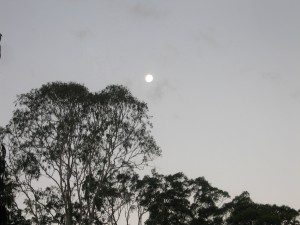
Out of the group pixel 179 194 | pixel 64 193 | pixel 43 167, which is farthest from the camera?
pixel 179 194

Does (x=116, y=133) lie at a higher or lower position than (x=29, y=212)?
higher

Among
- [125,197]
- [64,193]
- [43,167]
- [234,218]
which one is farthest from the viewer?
[234,218]

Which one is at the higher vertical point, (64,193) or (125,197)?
(125,197)

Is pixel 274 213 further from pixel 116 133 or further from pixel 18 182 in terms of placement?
pixel 18 182

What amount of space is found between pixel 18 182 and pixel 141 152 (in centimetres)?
1035

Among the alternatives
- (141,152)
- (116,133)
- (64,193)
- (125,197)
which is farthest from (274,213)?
(64,193)

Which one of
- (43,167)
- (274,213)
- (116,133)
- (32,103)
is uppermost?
(32,103)

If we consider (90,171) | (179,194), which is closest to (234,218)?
(179,194)

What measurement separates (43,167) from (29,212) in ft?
12.7

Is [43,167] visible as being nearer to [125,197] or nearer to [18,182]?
[18,182]

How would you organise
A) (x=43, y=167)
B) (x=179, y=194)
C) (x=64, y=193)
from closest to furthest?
(x=64, y=193) → (x=43, y=167) → (x=179, y=194)

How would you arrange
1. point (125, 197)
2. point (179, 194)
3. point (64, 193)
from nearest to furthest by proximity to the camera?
point (64, 193) < point (125, 197) < point (179, 194)

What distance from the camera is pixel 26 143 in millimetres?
30297

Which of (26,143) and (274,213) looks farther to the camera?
(274,213)
